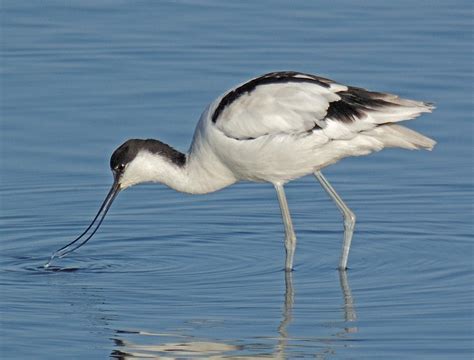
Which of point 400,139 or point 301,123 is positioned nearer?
point 301,123

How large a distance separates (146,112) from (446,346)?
226 inches

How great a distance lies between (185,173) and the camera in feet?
38.0

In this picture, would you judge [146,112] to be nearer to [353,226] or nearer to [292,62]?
[292,62]

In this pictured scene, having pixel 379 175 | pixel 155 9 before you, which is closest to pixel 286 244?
pixel 379 175

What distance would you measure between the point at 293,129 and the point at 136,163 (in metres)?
1.27

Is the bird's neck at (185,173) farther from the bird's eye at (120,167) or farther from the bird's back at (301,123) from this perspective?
the bird's back at (301,123)

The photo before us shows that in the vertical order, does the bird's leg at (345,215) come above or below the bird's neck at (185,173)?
below

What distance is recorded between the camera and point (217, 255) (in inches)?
448

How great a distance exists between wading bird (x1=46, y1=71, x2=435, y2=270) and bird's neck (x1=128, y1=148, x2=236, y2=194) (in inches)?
2.0

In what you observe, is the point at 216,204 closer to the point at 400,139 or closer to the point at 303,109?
the point at 303,109

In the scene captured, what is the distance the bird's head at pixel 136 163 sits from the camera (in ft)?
37.7

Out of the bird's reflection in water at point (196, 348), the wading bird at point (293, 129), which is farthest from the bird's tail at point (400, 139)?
the bird's reflection in water at point (196, 348)

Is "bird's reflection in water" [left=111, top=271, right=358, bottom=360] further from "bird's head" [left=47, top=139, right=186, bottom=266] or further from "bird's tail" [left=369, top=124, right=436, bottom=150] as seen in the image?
"bird's head" [left=47, top=139, right=186, bottom=266]

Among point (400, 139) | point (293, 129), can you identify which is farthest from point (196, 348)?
point (400, 139)
